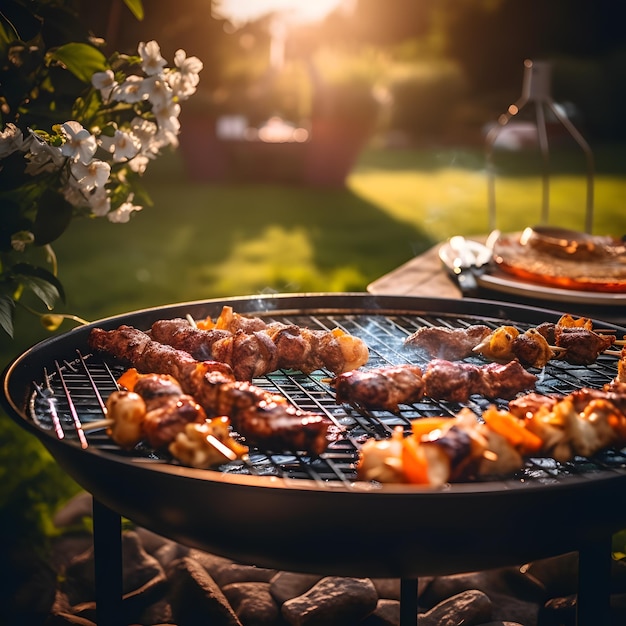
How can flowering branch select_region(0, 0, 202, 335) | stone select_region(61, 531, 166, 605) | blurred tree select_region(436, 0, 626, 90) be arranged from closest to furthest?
flowering branch select_region(0, 0, 202, 335) < stone select_region(61, 531, 166, 605) < blurred tree select_region(436, 0, 626, 90)

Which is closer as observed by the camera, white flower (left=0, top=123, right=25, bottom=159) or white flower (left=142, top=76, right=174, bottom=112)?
white flower (left=0, top=123, right=25, bottom=159)

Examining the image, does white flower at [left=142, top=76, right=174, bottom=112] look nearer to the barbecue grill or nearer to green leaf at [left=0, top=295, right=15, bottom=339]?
green leaf at [left=0, top=295, right=15, bottom=339]

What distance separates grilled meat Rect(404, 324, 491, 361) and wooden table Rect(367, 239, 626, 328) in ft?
1.73

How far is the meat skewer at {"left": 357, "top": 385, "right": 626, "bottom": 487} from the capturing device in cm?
177

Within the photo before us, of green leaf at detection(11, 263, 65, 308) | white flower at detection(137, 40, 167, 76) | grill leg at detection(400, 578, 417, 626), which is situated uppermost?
white flower at detection(137, 40, 167, 76)

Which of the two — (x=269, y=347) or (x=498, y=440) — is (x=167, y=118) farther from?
(x=498, y=440)

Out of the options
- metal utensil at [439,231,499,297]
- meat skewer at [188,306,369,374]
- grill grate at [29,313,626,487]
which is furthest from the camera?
metal utensil at [439,231,499,297]

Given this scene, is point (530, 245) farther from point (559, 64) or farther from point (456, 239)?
point (559, 64)

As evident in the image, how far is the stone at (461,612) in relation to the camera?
3.07m

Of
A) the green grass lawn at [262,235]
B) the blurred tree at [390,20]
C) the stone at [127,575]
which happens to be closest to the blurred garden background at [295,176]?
the green grass lawn at [262,235]

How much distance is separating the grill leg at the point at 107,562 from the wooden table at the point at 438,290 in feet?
5.25

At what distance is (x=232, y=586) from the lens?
11.0 feet

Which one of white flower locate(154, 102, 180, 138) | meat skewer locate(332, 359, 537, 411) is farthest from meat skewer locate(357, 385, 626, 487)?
white flower locate(154, 102, 180, 138)

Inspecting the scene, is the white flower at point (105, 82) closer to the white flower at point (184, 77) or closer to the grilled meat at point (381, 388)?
the white flower at point (184, 77)
